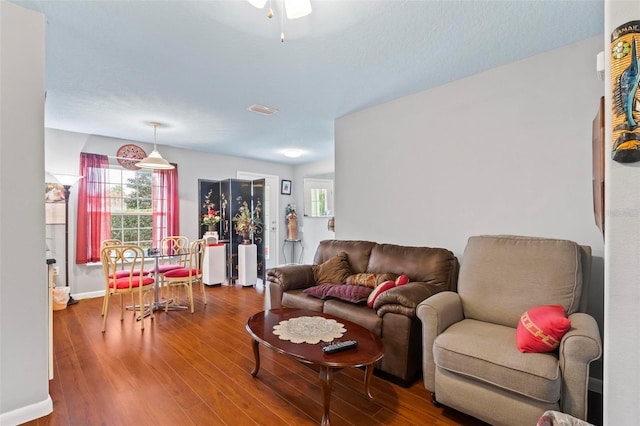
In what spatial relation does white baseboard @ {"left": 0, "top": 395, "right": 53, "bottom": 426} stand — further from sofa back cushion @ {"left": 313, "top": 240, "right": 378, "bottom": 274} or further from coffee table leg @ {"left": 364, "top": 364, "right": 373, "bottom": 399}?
sofa back cushion @ {"left": 313, "top": 240, "right": 378, "bottom": 274}

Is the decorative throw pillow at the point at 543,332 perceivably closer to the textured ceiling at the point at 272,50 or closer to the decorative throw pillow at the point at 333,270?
the decorative throw pillow at the point at 333,270

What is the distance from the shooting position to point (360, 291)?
267 centimetres

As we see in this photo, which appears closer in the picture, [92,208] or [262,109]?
[262,109]

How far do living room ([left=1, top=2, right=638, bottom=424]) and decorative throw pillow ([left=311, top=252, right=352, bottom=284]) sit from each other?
0.57m

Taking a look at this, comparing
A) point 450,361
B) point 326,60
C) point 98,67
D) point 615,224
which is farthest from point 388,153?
point 98,67

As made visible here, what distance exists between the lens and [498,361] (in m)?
1.60

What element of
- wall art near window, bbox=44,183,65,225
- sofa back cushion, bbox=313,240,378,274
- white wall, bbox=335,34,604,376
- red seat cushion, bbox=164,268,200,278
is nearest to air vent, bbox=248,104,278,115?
white wall, bbox=335,34,604,376

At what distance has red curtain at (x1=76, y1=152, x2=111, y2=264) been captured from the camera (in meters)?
4.48

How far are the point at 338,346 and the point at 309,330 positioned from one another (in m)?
0.35

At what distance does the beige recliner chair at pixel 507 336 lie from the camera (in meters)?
1.50

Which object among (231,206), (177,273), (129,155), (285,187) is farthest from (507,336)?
(285,187)

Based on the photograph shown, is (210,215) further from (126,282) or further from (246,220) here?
(126,282)

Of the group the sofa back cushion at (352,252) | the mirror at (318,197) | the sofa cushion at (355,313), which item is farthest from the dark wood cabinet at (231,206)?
the sofa cushion at (355,313)

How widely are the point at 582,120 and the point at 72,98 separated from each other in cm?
478
